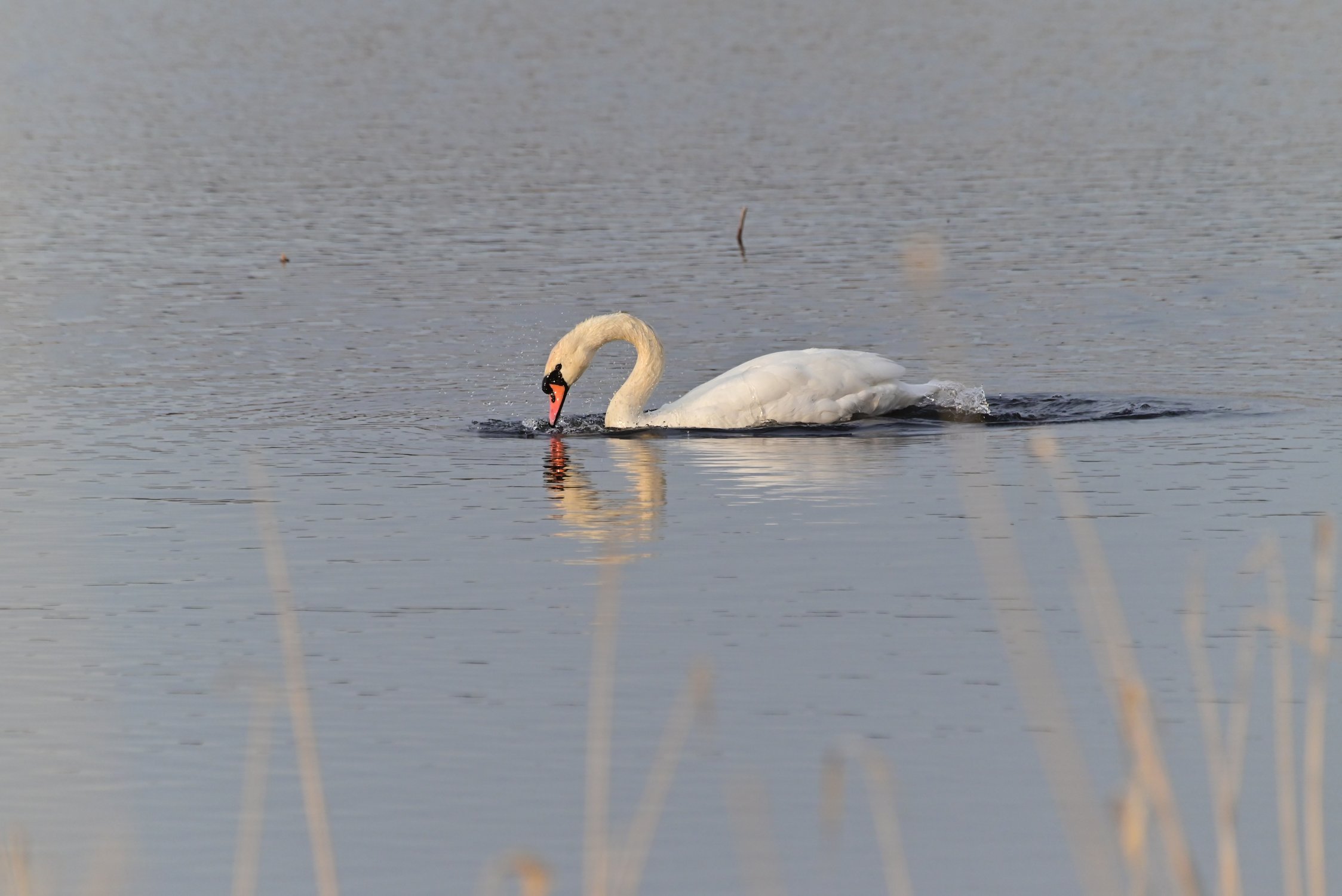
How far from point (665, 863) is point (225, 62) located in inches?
1628

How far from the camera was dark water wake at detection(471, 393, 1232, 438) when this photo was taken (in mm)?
14453

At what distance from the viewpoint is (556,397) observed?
15258 mm

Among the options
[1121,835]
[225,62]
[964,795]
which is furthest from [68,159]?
[1121,835]

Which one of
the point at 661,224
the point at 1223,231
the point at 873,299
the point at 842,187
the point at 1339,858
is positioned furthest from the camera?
the point at 842,187

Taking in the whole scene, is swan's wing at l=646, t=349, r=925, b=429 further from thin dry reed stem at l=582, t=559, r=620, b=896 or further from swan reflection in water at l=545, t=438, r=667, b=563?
thin dry reed stem at l=582, t=559, r=620, b=896

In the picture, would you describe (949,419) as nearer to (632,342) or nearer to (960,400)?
(960,400)

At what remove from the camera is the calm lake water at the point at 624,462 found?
7.16 metres

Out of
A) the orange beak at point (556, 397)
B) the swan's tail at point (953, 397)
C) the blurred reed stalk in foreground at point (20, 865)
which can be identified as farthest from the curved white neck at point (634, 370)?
the blurred reed stalk in foreground at point (20, 865)

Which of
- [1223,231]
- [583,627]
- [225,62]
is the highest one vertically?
[225,62]

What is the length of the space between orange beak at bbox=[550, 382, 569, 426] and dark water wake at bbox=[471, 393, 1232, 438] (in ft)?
0.36

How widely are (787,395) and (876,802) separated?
7796mm

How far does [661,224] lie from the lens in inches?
997

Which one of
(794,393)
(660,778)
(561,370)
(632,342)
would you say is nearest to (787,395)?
(794,393)

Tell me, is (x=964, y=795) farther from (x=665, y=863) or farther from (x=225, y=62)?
(x=225, y=62)
